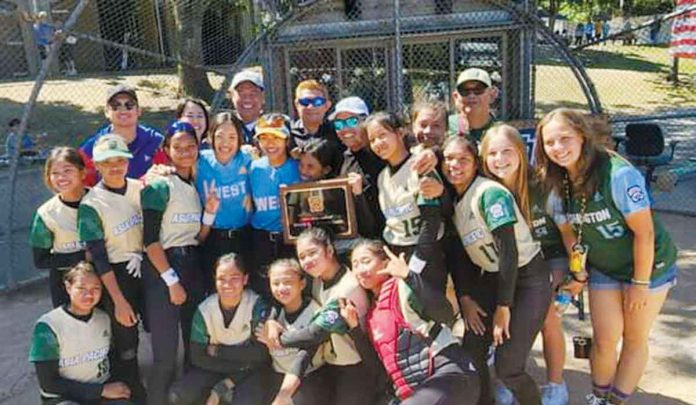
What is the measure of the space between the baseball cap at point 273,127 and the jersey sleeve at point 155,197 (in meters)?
0.63

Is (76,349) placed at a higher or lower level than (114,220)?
lower

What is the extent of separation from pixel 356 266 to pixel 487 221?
2.39ft

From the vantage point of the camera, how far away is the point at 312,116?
4.17 meters

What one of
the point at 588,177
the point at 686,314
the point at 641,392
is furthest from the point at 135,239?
the point at 686,314

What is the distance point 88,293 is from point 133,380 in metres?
0.68

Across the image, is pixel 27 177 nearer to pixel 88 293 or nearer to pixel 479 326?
pixel 88 293

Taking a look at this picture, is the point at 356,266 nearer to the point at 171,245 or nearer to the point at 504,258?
the point at 504,258

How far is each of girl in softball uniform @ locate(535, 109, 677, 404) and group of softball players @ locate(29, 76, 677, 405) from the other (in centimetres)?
1

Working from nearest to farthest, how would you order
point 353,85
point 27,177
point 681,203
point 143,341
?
point 143,341 < point 681,203 < point 353,85 < point 27,177

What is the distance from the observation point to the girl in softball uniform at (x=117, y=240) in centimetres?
361

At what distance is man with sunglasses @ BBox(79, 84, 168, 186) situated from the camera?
4039 mm

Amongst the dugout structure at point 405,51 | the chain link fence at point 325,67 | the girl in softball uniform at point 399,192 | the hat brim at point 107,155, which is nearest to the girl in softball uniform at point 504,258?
the girl in softball uniform at point 399,192

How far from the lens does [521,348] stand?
10.8ft

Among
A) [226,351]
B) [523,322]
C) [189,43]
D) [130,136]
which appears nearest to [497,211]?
[523,322]
